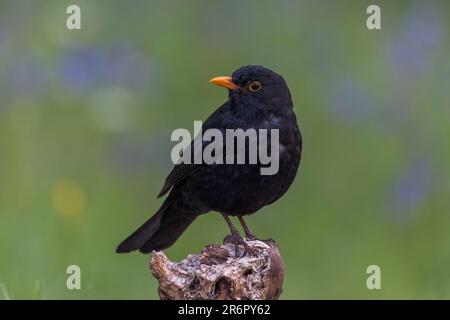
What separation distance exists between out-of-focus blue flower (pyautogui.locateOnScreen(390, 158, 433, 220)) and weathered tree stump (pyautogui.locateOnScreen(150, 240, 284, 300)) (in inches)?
104

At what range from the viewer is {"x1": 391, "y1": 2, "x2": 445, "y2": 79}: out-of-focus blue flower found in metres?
8.86

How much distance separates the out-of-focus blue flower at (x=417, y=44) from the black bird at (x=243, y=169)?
2.20m

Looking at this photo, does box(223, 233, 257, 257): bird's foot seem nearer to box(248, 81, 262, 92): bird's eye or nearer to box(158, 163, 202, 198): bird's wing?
box(158, 163, 202, 198): bird's wing

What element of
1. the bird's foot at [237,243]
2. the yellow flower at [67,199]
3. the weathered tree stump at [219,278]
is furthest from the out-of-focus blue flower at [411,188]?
the weathered tree stump at [219,278]

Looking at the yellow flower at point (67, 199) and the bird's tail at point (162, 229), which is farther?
the yellow flower at point (67, 199)

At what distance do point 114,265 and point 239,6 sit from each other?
269 cm

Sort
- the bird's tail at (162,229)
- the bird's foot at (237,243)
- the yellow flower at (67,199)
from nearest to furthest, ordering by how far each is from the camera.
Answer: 1. the bird's foot at (237,243)
2. the bird's tail at (162,229)
3. the yellow flower at (67,199)

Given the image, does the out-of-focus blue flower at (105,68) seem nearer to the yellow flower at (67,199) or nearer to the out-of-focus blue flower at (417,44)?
the yellow flower at (67,199)

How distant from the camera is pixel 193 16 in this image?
927cm

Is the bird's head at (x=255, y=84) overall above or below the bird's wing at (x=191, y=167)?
above

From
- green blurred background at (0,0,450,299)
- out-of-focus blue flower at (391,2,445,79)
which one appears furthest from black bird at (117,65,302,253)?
out-of-focus blue flower at (391,2,445,79)

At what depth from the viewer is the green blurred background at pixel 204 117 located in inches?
312

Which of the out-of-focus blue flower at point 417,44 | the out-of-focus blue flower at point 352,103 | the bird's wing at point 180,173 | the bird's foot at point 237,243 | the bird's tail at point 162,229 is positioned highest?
the out-of-focus blue flower at point 417,44

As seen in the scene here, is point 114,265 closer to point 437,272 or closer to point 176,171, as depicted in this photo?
point 176,171
